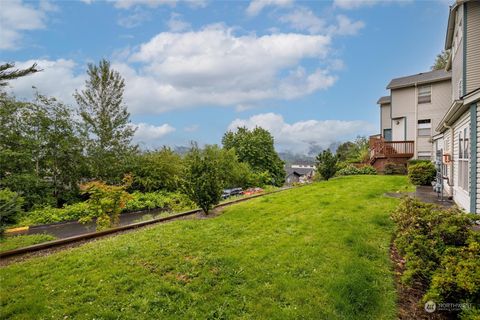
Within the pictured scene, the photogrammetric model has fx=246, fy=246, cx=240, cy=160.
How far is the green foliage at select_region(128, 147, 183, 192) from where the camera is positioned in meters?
18.2

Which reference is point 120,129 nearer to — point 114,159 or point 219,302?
point 114,159

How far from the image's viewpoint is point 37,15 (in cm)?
470

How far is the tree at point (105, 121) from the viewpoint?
1764 centimetres

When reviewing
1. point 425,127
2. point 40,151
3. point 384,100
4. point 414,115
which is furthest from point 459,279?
point 384,100

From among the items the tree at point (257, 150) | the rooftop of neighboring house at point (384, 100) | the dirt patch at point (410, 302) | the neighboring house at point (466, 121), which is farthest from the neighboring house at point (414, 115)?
the dirt patch at point (410, 302)

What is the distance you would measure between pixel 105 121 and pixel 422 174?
20.5m

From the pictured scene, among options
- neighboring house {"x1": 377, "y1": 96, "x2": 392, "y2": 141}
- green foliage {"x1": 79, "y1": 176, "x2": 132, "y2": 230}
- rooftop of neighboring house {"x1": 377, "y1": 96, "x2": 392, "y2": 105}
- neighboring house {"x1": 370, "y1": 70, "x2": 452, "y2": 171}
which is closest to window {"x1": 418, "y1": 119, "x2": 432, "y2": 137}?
neighboring house {"x1": 370, "y1": 70, "x2": 452, "y2": 171}

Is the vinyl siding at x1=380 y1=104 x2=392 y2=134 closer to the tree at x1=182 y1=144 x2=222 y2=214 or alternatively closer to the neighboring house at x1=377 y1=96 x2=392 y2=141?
the neighboring house at x1=377 y1=96 x2=392 y2=141

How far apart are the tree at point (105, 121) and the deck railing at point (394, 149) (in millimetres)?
18913

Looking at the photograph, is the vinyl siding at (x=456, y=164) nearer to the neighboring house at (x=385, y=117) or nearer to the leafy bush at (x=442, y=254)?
the leafy bush at (x=442, y=254)

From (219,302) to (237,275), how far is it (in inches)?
27.7

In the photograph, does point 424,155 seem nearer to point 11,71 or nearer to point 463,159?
point 463,159

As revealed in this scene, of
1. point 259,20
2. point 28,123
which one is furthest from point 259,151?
point 28,123

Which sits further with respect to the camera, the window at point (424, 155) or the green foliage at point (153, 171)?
the green foliage at point (153, 171)
